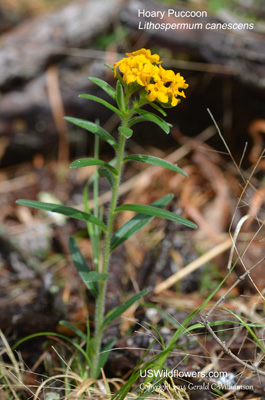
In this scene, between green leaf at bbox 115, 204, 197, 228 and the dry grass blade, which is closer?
green leaf at bbox 115, 204, 197, 228

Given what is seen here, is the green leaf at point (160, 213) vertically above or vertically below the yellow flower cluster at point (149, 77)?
below

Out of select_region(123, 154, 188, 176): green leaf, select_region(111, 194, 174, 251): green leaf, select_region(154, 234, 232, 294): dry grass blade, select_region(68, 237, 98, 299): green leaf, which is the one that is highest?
select_region(123, 154, 188, 176): green leaf

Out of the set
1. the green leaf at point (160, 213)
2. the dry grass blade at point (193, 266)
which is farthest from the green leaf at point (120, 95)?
the dry grass blade at point (193, 266)

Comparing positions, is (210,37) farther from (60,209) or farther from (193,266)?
(60,209)

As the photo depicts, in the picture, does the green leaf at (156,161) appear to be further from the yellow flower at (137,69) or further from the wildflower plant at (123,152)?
the yellow flower at (137,69)

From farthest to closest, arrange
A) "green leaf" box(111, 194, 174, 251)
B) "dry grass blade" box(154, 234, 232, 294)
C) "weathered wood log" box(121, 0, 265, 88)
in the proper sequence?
"weathered wood log" box(121, 0, 265, 88), "dry grass blade" box(154, 234, 232, 294), "green leaf" box(111, 194, 174, 251)

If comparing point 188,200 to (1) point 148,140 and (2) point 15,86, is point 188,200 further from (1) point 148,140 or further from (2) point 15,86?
(2) point 15,86

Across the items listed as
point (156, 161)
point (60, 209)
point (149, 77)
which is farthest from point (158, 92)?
point (60, 209)

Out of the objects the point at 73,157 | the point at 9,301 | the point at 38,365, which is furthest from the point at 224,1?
the point at 38,365

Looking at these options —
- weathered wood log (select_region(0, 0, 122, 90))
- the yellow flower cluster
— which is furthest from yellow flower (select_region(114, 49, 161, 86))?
weathered wood log (select_region(0, 0, 122, 90))

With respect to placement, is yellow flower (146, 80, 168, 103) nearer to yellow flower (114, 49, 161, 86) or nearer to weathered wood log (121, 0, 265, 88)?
yellow flower (114, 49, 161, 86)

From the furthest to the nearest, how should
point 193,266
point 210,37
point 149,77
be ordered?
point 210,37 < point 193,266 < point 149,77
